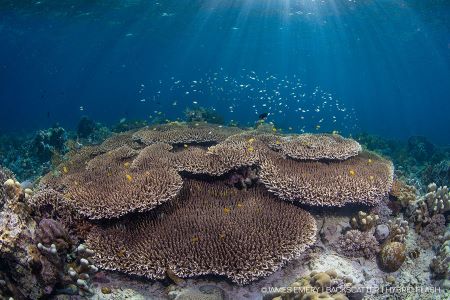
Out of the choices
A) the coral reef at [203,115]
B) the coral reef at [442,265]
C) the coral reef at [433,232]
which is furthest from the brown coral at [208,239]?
the coral reef at [203,115]

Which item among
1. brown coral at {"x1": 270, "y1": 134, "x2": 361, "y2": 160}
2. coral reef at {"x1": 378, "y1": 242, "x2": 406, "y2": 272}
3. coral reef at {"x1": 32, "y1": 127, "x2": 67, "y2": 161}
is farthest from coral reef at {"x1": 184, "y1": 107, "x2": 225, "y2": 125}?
coral reef at {"x1": 378, "y1": 242, "x2": 406, "y2": 272}

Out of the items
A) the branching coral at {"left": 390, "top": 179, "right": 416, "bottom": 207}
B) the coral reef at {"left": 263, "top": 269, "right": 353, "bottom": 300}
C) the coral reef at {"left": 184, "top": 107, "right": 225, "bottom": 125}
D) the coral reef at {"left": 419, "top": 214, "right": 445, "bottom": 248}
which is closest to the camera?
the coral reef at {"left": 263, "top": 269, "right": 353, "bottom": 300}

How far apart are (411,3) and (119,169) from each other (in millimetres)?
40569

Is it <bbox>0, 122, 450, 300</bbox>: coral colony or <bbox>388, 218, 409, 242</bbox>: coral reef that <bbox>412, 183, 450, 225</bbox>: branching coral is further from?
<bbox>388, 218, 409, 242</bbox>: coral reef

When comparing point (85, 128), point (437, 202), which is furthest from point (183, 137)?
point (85, 128)

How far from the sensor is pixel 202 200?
787 centimetres

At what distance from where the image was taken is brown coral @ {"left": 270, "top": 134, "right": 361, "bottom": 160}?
349 inches

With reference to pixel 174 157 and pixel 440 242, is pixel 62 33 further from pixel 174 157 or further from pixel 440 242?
pixel 440 242

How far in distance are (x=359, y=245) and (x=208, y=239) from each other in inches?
143

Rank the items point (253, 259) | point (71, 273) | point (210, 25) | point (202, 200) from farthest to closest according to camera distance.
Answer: point (210, 25), point (202, 200), point (253, 259), point (71, 273)

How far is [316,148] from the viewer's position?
29.8 feet

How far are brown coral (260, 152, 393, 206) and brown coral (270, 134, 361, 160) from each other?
7.5 inches

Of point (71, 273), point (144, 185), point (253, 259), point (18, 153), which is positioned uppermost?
point (144, 185)

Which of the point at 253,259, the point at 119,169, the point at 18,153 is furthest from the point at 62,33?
the point at 253,259
